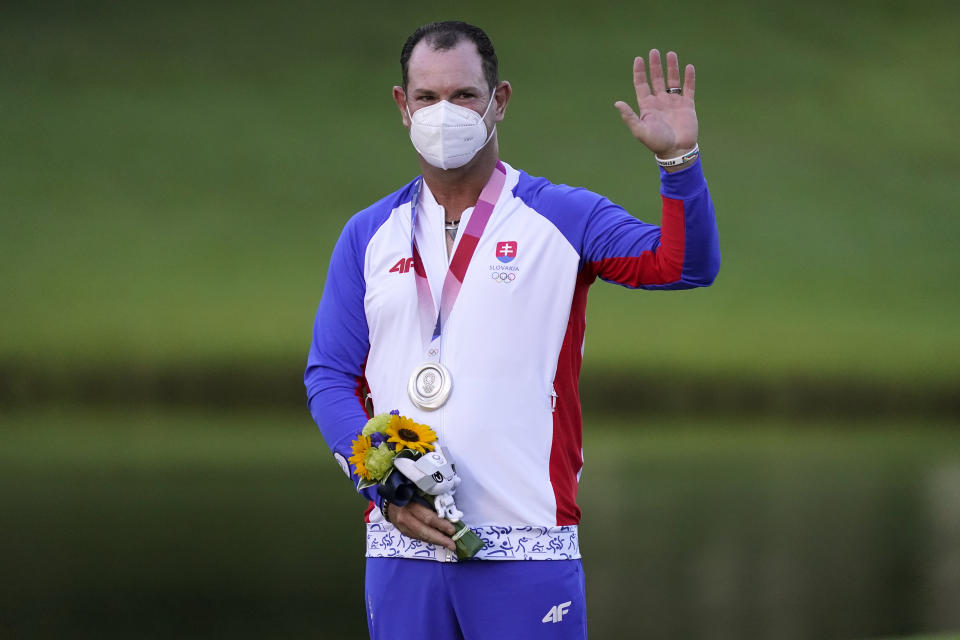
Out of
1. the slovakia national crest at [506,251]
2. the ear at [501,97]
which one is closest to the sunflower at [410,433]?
the slovakia national crest at [506,251]

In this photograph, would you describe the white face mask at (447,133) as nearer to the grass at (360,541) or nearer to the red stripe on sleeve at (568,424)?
the red stripe on sleeve at (568,424)

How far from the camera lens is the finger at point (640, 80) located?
2381mm

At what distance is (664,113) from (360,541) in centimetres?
696

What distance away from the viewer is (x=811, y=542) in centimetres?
955

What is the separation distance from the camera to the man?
2279 millimetres

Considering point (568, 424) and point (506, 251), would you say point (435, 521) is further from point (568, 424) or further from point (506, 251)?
point (506, 251)

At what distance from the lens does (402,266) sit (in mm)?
2461

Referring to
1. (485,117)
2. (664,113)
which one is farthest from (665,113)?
(485,117)

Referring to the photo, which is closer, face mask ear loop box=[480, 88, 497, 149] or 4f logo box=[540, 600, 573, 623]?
4f logo box=[540, 600, 573, 623]

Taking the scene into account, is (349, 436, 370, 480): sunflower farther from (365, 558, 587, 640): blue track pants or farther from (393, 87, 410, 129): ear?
(393, 87, 410, 129): ear

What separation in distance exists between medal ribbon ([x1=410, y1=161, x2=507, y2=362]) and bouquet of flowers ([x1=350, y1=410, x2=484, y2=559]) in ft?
0.59

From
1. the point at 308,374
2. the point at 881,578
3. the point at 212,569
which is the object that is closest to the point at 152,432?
the point at 212,569

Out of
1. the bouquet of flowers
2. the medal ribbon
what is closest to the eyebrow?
the medal ribbon

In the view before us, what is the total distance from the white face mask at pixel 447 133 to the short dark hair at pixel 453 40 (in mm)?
107
